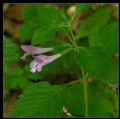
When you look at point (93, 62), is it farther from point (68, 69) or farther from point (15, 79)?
point (15, 79)

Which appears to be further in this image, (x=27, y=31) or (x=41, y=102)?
(x=27, y=31)

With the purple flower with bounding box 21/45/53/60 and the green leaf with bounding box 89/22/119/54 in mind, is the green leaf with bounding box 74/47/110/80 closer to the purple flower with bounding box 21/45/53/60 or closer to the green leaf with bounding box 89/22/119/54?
the purple flower with bounding box 21/45/53/60

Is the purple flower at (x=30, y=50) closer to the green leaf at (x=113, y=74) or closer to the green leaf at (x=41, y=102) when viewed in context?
the green leaf at (x=41, y=102)

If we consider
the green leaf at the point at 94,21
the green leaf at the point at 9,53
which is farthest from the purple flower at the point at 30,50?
the green leaf at the point at 94,21

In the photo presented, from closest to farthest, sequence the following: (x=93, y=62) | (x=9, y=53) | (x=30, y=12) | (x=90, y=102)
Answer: (x=93, y=62)
(x=9, y=53)
(x=90, y=102)
(x=30, y=12)

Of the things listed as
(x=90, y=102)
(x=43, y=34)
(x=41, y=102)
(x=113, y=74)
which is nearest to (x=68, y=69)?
(x=90, y=102)

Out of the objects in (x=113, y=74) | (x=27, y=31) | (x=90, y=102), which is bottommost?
(x=90, y=102)
